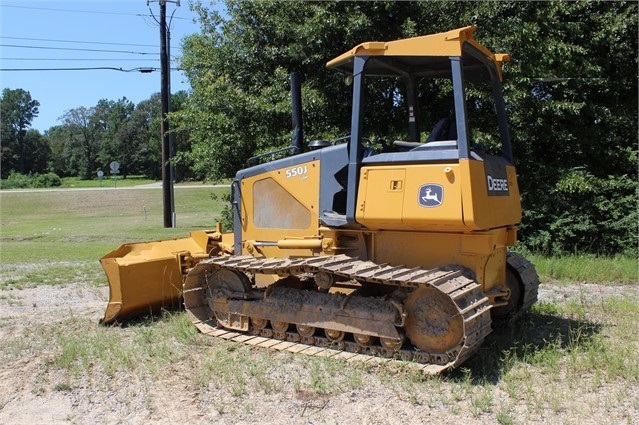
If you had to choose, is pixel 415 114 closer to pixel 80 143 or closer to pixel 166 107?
pixel 166 107

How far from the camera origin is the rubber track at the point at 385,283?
15.6 feet

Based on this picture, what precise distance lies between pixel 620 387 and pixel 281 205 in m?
3.57

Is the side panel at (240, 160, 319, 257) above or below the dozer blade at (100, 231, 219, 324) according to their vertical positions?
above

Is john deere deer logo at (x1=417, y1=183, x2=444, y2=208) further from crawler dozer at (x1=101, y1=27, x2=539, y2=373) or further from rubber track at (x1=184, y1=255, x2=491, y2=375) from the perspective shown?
rubber track at (x1=184, y1=255, x2=491, y2=375)

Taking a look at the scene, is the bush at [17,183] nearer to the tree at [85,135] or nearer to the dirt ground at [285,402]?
the tree at [85,135]

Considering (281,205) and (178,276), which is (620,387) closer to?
(281,205)

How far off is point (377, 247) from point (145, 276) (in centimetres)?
288

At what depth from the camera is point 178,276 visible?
7320mm

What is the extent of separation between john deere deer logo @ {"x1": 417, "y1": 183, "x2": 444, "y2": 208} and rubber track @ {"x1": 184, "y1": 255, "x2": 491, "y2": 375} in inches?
23.0

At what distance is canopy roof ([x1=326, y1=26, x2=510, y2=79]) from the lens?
516 centimetres

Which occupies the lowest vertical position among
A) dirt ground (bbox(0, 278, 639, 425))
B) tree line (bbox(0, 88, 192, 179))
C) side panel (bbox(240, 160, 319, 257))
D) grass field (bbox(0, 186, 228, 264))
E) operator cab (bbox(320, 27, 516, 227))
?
dirt ground (bbox(0, 278, 639, 425))

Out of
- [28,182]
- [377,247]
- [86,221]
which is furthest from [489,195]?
[28,182]

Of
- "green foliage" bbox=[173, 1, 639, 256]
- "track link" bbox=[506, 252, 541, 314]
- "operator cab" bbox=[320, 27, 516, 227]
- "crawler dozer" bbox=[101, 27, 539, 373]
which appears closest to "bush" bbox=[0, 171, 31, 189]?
"green foliage" bbox=[173, 1, 639, 256]

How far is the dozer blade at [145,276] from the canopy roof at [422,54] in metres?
3.09
